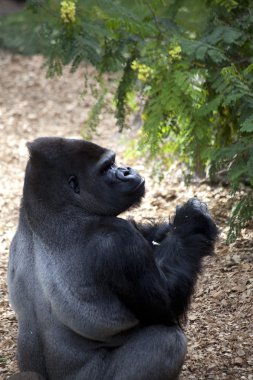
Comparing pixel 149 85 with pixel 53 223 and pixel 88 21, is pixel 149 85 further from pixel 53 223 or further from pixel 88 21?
pixel 53 223

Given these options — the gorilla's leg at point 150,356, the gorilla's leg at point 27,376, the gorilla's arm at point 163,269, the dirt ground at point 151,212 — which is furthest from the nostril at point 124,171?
the dirt ground at point 151,212

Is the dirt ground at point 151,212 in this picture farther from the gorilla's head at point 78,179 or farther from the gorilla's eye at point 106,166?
the gorilla's eye at point 106,166

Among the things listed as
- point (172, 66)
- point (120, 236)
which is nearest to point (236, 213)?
point (172, 66)

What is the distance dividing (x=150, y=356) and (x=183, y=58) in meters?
2.32

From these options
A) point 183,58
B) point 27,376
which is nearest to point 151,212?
point 183,58

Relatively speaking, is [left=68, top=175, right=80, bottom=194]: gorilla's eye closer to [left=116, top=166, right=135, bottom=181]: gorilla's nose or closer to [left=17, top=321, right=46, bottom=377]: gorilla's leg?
[left=116, top=166, right=135, bottom=181]: gorilla's nose

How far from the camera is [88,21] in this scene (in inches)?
206

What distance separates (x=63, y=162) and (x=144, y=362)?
3.41 ft

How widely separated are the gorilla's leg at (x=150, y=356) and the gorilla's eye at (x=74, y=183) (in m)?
0.76

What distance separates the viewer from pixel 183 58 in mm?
5082

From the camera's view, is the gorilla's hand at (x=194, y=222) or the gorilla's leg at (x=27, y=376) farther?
the gorilla's hand at (x=194, y=222)

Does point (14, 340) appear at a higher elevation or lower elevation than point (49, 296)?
lower

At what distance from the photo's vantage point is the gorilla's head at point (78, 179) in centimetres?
362

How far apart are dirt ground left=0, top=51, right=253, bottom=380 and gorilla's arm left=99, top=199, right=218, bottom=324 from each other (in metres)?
0.74
